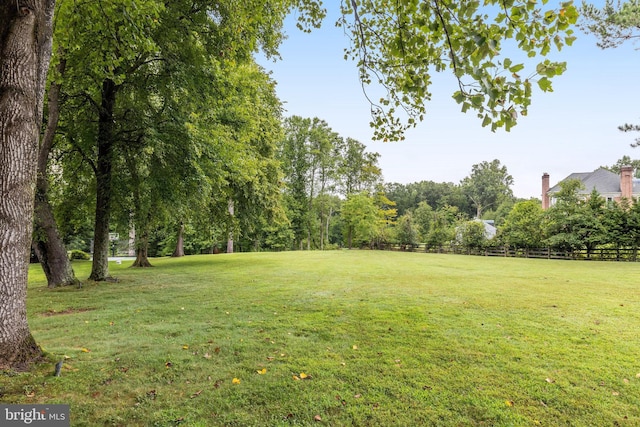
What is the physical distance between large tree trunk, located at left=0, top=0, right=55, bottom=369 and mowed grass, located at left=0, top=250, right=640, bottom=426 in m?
0.53

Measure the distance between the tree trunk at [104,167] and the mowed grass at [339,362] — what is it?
2.90 m

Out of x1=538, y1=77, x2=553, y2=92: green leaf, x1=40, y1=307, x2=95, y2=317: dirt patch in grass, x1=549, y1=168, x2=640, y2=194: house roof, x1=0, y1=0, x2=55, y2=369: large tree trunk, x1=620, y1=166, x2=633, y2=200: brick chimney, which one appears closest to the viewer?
x1=538, y1=77, x2=553, y2=92: green leaf

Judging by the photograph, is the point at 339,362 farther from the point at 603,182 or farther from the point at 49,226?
the point at 603,182

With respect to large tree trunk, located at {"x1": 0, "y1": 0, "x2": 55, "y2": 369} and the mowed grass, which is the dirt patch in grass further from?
large tree trunk, located at {"x1": 0, "y1": 0, "x2": 55, "y2": 369}

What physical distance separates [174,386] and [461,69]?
12.6 ft

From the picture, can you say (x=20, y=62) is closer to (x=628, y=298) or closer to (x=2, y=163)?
(x=2, y=163)

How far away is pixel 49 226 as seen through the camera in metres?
8.33

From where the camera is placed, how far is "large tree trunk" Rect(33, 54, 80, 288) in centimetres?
794

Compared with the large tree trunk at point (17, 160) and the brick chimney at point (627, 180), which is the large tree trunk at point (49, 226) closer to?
the large tree trunk at point (17, 160)

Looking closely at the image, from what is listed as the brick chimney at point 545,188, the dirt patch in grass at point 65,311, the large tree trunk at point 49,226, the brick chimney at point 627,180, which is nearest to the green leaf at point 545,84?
the dirt patch in grass at point 65,311

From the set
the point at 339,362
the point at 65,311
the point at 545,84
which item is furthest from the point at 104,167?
the point at 545,84

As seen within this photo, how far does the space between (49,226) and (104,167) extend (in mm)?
2366

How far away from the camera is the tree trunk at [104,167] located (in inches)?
372

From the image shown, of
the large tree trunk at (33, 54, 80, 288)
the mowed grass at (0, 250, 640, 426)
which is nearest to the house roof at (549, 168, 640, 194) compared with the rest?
the mowed grass at (0, 250, 640, 426)
